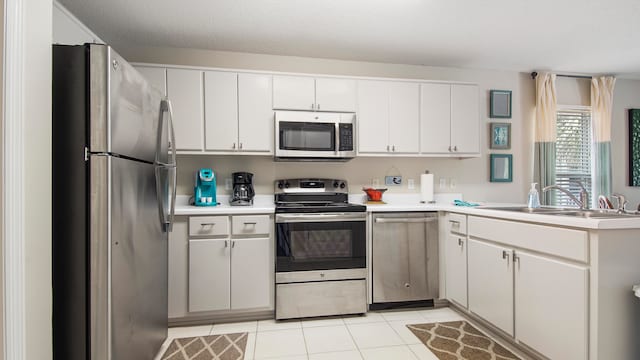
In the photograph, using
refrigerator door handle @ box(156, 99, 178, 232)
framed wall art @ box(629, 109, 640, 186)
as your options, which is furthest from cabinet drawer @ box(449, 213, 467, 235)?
framed wall art @ box(629, 109, 640, 186)

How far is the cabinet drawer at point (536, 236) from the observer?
151cm

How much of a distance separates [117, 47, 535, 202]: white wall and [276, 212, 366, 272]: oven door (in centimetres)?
68

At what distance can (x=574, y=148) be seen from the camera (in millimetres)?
3609

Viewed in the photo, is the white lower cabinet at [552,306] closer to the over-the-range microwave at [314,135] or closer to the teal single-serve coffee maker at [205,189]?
the over-the-range microwave at [314,135]

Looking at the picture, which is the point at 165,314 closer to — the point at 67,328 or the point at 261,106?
the point at 67,328

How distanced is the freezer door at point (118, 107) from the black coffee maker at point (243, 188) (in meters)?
1.10

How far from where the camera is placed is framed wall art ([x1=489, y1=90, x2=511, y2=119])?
339cm

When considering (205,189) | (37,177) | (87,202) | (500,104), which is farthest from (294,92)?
(500,104)

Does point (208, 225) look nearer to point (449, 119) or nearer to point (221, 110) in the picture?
point (221, 110)

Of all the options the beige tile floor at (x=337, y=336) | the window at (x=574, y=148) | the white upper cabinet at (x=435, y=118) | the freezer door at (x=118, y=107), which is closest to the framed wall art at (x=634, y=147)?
the window at (x=574, y=148)

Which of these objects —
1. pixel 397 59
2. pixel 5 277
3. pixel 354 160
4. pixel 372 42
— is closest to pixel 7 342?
pixel 5 277

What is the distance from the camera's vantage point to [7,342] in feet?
3.06

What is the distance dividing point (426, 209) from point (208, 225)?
1.85 metres

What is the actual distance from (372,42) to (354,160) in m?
1.14
